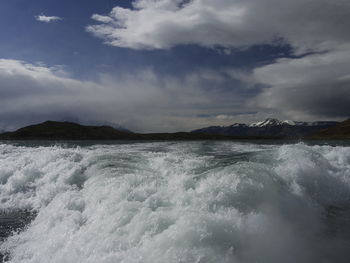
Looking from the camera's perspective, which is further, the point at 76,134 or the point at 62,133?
the point at 76,134

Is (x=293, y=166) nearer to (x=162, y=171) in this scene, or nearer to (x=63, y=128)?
(x=162, y=171)

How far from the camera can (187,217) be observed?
646cm

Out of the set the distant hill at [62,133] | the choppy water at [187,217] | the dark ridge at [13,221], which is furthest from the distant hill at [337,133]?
the dark ridge at [13,221]

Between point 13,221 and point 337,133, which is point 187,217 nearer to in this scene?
point 13,221

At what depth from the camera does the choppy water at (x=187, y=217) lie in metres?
5.84

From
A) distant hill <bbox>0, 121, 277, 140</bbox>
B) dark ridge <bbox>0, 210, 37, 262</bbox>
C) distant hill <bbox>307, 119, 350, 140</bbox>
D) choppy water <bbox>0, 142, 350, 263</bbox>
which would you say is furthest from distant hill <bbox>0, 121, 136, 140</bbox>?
choppy water <bbox>0, 142, 350, 263</bbox>

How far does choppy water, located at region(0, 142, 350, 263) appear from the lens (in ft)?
19.2

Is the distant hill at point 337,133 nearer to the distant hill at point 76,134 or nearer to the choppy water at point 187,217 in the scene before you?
the distant hill at point 76,134

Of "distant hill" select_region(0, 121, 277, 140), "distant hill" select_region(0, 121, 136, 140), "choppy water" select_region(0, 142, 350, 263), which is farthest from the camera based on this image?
"distant hill" select_region(0, 121, 277, 140)

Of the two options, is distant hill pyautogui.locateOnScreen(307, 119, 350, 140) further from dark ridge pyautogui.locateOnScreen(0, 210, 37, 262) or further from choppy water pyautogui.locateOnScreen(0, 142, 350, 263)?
dark ridge pyautogui.locateOnScreen(0, 210, 37, 262)

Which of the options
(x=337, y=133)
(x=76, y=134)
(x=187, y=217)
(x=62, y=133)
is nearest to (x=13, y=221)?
(x=187, y=217)

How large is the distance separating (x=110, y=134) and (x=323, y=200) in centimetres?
12853

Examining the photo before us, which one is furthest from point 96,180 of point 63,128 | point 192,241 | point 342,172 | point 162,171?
point 63,128

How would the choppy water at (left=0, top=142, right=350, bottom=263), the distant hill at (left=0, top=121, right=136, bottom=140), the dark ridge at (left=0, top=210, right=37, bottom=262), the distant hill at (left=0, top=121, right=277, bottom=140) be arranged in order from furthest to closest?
the distant hill at (left=0, top=121, right=277, bottom=140) → the distant hill at (left=0, top=121, right=136, bottom=140) → the dark ridge at (left=0, top=210, right=37, bottom=262) → the choppy water at (left=0, top=142, right=350, bottom=263)
